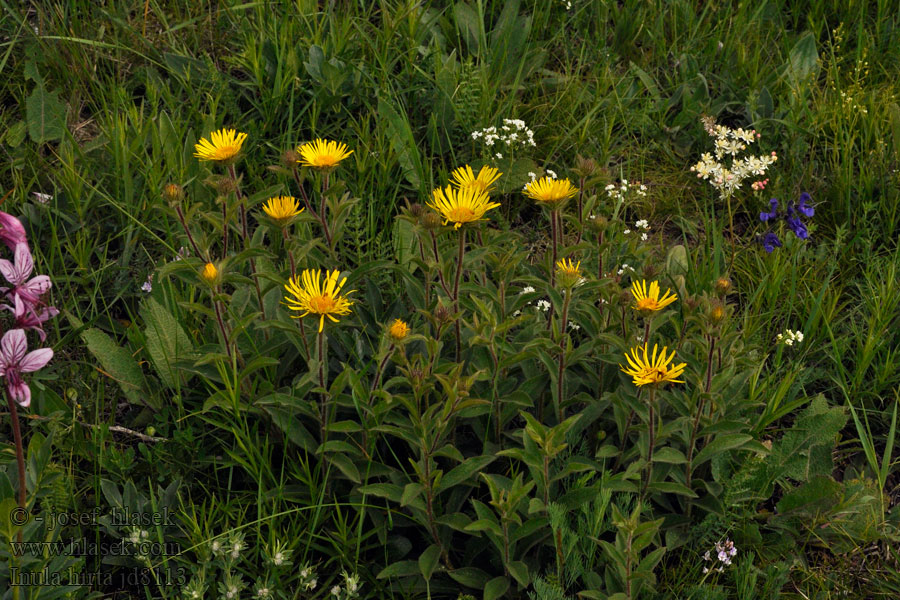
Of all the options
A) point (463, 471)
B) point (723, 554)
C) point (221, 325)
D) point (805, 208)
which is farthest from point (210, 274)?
point (805, 208)

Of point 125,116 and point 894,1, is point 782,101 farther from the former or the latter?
point 125,116

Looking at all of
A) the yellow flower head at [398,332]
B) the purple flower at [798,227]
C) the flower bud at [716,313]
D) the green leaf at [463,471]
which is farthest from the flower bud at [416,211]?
the purple flower at [798,227]

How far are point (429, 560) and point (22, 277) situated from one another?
1079mm

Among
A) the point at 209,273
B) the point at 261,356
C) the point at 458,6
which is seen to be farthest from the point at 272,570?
the point at 458,6

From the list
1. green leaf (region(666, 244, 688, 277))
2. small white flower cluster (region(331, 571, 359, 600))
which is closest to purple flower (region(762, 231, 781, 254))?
green leaf (region(666, 244, 688, 277))

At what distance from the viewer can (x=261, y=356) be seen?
2129 millimetres

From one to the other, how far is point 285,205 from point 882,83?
8.50 feet

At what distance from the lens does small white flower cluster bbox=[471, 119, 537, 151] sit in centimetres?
304

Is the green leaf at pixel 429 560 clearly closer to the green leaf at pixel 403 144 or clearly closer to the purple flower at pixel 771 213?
the green leaf at pixel 403 144

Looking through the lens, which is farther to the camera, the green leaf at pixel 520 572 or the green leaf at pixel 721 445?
the green leaf at pixel 721 445

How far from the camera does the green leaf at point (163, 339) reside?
2.40m

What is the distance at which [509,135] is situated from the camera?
314 cm

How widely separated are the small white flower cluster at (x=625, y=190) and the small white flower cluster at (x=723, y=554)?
1164 mm

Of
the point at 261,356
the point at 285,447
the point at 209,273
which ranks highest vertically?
the point at 209,273
